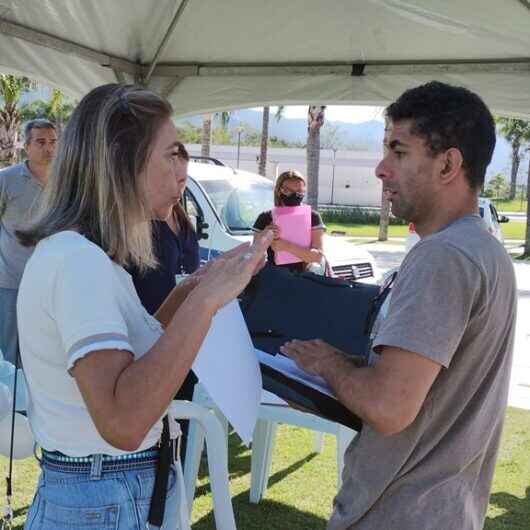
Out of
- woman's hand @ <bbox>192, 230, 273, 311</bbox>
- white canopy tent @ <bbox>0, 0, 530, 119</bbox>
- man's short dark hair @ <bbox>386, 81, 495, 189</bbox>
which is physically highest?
white canopy tent @ <bbox>0, 0, 530, 119</bbox>

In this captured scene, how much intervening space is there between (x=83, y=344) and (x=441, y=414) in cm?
69

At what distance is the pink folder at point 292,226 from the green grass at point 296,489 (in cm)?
134

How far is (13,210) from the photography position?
15.6 feet

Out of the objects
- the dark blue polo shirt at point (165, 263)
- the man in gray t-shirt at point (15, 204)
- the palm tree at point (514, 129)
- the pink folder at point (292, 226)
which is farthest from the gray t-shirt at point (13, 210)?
the palm tree at point (514, 129)

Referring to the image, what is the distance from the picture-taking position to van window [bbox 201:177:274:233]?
26.5 ft

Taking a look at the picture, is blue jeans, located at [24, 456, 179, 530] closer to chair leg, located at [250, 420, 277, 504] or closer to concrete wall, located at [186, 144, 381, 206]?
chair leg, located at [250, 420, 277, 504]

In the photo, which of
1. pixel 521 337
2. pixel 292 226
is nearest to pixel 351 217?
pixel 521 337

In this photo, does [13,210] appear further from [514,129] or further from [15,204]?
[514,129]

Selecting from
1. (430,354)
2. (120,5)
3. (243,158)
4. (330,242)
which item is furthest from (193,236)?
(243,158)

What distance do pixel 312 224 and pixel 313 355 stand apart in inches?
163

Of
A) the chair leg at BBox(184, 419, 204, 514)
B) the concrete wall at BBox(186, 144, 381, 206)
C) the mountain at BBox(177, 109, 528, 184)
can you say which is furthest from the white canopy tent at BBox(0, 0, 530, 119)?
the mountain at BBox(177, 109, 528, 184)

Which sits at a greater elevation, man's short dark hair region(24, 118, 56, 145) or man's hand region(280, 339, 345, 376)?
man's short dark hair region(24, 118, 56, 145)

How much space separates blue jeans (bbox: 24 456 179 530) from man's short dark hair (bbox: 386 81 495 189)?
88cm

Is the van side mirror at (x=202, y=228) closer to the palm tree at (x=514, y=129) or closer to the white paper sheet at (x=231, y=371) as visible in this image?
the white paper sheet at (x=231, y=371)
